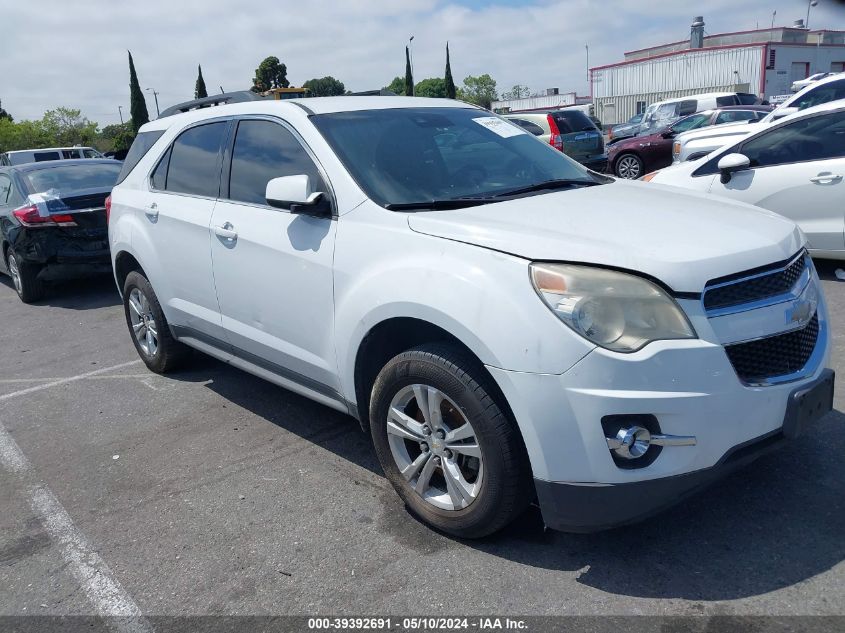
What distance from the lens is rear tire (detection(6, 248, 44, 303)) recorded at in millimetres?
8617

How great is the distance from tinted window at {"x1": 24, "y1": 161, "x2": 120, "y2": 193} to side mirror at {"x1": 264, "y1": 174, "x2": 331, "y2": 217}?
6.36 metres

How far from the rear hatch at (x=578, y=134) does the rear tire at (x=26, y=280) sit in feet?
33.7

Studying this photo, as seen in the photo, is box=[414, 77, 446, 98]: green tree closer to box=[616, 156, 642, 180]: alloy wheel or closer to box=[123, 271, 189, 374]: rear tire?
box=[616, 156, 642, 180]: alloy wheel

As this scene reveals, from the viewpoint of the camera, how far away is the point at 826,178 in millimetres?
6402

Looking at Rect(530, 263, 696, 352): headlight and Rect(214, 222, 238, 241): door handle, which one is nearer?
Rect(530, 263, 696, 352): headlight

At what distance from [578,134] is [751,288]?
13513 mm

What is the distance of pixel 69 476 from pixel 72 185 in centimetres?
602

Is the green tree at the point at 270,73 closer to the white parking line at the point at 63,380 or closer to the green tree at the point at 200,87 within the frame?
the green tree at the point at 200,87

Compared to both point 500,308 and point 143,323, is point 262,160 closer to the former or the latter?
point 500,308

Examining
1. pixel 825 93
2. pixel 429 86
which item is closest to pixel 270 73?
pixel 429 86

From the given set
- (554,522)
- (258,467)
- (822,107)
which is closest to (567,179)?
(554,522)

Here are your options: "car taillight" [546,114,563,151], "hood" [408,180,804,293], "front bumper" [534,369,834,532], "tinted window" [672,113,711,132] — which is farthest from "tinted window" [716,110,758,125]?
"front bumper" [534,369,834,532]

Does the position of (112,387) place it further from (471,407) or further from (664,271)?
(664,271)

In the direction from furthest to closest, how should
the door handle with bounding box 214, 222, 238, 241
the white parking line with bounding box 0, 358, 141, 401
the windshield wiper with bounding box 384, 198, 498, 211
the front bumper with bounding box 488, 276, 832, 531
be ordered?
the white parking line with bounding box 0, 358, 141, 401 → the door handle with bounding box 214, 222, 238, 241 → the windshield wiper with bounding box 384, 198, 498, 211 → the front bumper with bounding box 488, 276, 832, 531
